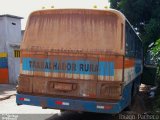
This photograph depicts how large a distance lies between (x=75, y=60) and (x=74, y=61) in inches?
1.4

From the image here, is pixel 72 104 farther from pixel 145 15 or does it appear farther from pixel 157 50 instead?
pixel 145 15

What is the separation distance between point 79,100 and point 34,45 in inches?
73.8

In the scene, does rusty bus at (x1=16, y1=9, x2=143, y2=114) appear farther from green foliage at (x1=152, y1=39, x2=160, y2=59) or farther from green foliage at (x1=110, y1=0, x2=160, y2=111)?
green foliage at (x1=110, y1=0, x2=160, y2=111)

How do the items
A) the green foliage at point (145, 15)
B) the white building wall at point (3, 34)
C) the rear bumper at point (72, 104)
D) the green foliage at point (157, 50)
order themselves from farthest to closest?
the white building wall at point (3, 34) < the green foliage at point (145, 15) < the green foliage at point (157, 50) < the rear bumper at point (72, 104)

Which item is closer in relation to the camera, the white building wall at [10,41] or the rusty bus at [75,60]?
the rusty bus at [75,60]

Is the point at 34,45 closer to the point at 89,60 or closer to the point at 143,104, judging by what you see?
the point at 89,60

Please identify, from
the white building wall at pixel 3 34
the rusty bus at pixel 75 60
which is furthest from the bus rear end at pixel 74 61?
the white building wall at pixel 3 34

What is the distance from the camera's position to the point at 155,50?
507 inches

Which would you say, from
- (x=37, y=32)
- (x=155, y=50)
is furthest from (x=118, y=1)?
(x=37, y=32)

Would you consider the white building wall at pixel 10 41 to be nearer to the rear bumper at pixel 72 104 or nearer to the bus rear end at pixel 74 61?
the bus rear end at pixel 74 61

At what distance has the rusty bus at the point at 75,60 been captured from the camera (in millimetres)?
7859

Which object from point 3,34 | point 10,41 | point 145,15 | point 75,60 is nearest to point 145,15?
point 145,15

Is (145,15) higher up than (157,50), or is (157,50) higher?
(145,15)

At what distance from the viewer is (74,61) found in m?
8.14
